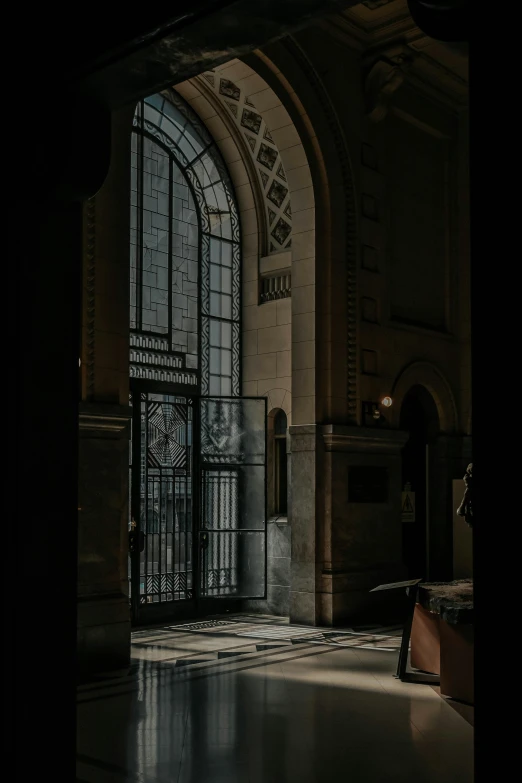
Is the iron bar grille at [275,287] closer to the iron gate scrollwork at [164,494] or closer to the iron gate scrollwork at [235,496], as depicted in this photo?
the iron gate scrollwork at [235,496]

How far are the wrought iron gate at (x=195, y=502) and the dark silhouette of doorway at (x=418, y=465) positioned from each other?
235 centimetres

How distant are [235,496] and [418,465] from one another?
301 centimetres

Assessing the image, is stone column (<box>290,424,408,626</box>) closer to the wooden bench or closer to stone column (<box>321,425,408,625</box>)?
stone column (<box>321,425,408,625</box>)

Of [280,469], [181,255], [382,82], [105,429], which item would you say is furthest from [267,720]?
[382,82]

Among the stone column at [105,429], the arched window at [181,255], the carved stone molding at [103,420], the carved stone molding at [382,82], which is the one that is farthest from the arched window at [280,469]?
the carved stone molding at [382,82]

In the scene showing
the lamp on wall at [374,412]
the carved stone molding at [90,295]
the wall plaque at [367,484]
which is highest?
the carved stone molding at [90,295]

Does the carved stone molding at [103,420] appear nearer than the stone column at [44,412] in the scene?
No

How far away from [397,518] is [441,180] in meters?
5.55

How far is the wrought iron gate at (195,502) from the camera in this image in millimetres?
10938

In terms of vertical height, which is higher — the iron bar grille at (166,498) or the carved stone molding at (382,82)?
the carved stone molding at (382,82)

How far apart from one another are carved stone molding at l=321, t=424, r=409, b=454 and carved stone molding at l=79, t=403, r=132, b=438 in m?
3.40

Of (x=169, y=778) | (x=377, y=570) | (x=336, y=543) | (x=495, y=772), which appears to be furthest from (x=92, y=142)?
(x=377, y=570)

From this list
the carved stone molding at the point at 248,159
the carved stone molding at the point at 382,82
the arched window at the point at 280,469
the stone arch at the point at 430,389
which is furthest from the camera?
the arched window at the point at 280,469

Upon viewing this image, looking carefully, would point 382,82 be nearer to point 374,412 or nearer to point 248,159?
point 248,159
